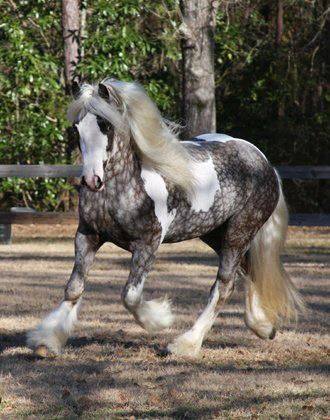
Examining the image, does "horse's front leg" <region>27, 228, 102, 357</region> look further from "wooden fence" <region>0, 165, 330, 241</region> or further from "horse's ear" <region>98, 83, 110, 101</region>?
"wooden fence" <region>0, 165, 330, 241</region>

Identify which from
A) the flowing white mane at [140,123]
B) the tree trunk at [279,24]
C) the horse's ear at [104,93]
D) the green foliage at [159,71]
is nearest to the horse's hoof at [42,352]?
the flowing white mane at [140,123]

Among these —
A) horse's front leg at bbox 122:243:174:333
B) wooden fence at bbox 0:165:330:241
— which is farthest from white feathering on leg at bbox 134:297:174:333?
wooden fence at bbox 0:165:330:241

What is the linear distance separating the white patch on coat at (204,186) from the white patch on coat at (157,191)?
278 mm

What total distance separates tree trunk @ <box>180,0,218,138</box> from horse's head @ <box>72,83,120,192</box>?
34.2ft

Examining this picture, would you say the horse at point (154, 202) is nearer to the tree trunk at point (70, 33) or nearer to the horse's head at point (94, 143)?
the horse's head at point (94, 143)

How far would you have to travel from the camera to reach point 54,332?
7004mm

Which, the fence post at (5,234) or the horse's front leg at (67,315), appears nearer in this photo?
the horse's front leg at (67,315)

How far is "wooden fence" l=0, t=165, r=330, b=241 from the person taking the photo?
53.6 ft

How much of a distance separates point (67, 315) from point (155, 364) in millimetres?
656

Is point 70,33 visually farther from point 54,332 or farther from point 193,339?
point 54,332

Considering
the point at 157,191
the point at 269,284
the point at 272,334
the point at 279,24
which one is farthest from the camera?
the point at 279,24

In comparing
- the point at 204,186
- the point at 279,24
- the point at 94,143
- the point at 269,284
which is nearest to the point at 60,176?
the point at 269,284

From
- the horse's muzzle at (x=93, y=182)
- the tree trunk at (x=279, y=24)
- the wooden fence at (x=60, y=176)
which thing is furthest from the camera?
the tree trunk at (x=279, y=24)

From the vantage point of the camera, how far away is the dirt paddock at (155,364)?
18.6 feet
